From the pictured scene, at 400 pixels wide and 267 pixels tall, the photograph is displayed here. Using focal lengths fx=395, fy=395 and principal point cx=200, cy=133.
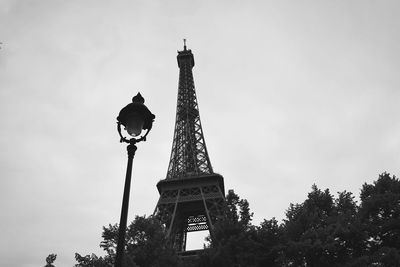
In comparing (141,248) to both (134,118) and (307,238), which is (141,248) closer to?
(307,238)

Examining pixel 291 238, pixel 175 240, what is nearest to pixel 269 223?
pixel 291 238

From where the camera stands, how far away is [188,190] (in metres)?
62.2

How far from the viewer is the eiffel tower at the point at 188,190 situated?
190 feet

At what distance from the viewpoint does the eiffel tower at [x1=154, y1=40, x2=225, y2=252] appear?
57875mm

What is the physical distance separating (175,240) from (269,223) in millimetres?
28610

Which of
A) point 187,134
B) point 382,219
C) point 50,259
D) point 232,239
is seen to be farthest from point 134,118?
point 187,134

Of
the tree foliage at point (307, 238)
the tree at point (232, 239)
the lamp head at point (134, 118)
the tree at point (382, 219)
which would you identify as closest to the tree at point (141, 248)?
the tree foliage at point (307, 238)

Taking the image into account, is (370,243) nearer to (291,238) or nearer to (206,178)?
(291,238)

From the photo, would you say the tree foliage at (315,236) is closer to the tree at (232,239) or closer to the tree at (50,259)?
the tree at (232,239)

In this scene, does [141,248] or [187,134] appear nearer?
[141,248]

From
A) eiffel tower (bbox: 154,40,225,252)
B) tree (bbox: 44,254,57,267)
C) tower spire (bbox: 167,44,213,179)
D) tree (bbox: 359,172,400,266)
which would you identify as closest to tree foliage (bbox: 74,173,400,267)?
tree (bbox: 359,172,400,266)

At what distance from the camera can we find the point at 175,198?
60.8 m

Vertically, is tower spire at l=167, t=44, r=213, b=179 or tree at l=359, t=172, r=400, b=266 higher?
tower spire at l=167, t=44, r=213, b=179

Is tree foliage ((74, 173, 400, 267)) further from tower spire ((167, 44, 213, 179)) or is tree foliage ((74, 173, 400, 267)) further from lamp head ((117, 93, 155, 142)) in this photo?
tower spire ((167, 44, 213, 179))
